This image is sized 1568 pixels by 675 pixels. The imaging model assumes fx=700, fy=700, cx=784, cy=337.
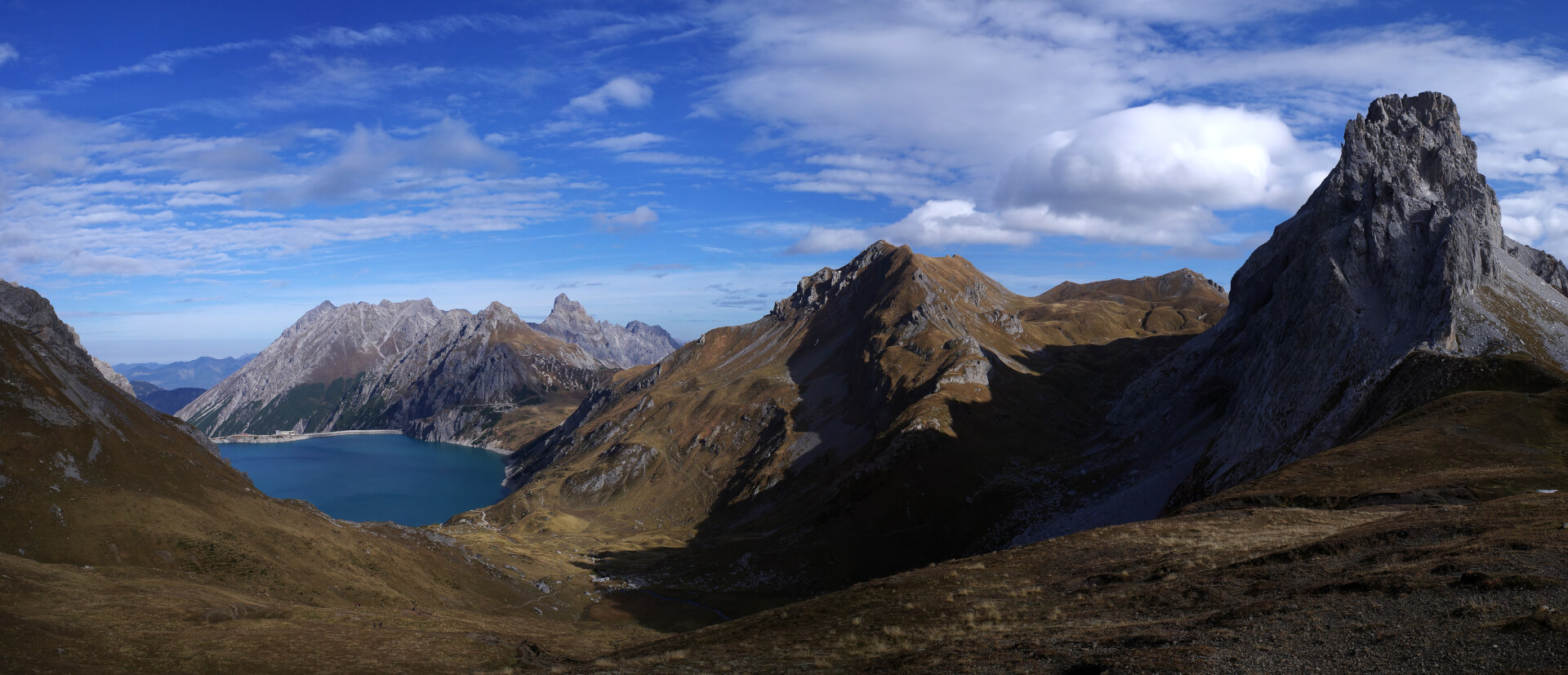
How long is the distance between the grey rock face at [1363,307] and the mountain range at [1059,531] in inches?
18.4

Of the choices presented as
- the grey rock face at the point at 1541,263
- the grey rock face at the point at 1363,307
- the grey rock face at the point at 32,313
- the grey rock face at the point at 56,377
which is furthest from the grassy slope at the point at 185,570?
the grey rock face at the point at 1541,263

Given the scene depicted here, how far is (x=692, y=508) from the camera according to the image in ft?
643

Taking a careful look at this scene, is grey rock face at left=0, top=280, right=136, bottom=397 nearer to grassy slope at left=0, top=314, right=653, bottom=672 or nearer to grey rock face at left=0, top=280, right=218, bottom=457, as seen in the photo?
grey rock face at left=0, top=280, right=218, bottom=457

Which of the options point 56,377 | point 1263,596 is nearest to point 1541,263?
point 1263,596

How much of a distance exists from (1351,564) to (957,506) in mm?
102933

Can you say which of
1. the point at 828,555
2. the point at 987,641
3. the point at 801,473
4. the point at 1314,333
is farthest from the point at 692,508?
the point at 987,641

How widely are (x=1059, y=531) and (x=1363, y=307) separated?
5079 centimetres

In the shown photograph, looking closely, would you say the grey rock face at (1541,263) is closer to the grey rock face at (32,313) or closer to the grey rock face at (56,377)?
the grey rock face at (56,377)

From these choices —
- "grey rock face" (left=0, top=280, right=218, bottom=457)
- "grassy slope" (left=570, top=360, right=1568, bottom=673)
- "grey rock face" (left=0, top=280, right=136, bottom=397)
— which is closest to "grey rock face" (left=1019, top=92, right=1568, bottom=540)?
"grassy slope" (left=570, top=360, right=1568, bottom=673)

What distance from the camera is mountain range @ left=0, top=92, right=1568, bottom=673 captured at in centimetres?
2453

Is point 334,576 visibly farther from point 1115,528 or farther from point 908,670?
point 1115,528

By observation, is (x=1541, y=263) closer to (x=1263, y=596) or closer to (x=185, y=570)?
(x=1263, y=596)

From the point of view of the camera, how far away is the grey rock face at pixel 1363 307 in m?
83.7

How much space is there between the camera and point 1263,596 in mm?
26219
